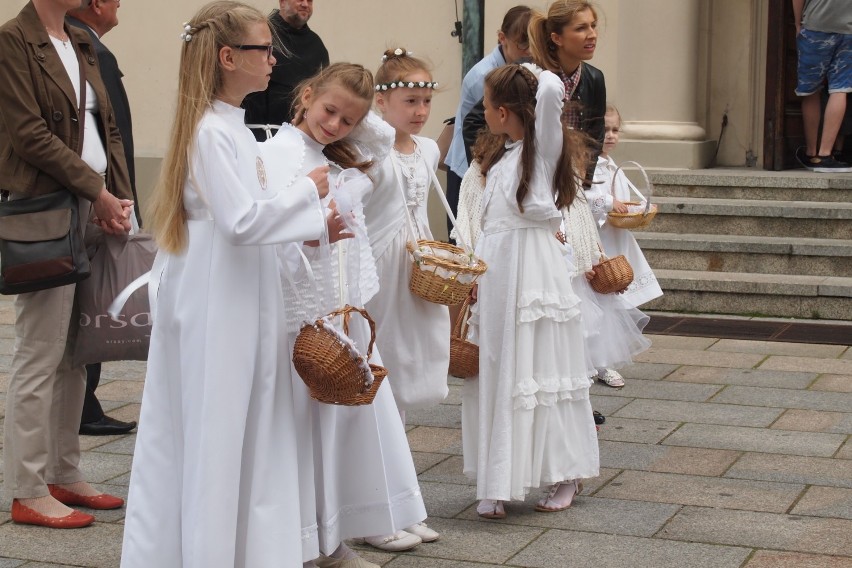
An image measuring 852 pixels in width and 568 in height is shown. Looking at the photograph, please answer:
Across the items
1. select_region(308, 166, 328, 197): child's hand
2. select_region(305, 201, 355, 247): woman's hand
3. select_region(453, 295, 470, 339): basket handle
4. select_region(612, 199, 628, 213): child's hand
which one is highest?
select_region(308, 166, 328, 197): child's hand

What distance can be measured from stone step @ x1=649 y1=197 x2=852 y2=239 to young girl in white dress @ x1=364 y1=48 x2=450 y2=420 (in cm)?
525

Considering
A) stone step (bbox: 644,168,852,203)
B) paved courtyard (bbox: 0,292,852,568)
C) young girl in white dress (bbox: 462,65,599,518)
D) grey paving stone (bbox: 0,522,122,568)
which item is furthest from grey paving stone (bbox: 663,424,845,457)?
stone step (bbox: 644,168,852,203)

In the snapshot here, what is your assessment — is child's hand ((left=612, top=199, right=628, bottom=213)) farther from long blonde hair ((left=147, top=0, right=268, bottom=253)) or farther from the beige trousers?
long blonde hair ((left=147, top=0, right=268, bottom=253))

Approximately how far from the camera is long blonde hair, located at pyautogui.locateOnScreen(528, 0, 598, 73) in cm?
598

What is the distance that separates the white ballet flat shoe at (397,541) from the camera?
4684 millimetres

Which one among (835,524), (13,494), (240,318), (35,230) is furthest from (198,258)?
(835,524)

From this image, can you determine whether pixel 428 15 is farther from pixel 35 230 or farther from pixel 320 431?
pixel 320 431

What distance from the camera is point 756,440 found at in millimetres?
6145

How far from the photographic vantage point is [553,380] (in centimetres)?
509

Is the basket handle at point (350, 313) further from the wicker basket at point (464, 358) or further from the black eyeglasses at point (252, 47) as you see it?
the wicker basket at point (464, 358)

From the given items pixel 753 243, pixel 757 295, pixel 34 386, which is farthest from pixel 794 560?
pixel 753 243

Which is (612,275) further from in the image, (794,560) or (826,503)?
(794,560)

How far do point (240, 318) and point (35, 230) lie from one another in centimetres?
148

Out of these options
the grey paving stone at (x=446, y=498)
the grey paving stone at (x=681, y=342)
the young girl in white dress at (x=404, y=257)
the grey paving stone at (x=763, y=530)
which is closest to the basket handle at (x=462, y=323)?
the young girl in white dress at (x=404, y=257)
